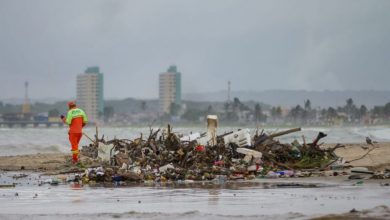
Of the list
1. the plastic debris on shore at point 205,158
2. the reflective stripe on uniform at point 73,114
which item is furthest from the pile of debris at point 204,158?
the reflective stripe on uniform at point 73,114

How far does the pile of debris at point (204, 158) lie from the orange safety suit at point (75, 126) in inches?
48.7

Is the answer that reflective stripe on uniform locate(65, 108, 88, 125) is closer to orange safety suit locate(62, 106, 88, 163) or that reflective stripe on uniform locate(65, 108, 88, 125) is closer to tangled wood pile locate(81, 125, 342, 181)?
orange safety suit locate(62, 106, 88, 163)

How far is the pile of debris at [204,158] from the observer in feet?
63.7

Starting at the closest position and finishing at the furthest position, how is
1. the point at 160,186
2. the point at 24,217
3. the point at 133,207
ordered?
the point at 24,217 → the point at 133,207 → the point at 160,186

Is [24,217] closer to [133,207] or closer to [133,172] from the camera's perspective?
[133,207]

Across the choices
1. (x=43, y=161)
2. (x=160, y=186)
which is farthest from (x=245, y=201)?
(x=43, y=161)

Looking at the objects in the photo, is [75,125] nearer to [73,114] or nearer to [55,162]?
[73,114]

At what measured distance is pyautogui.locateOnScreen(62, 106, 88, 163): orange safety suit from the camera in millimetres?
24062

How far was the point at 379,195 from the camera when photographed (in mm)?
13984

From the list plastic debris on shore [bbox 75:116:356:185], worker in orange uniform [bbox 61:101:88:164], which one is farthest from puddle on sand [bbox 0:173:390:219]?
worker in orange uniform [bbox 61:101:88:164]

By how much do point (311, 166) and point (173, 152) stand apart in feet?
10.5

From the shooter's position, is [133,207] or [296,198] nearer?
[133,207]

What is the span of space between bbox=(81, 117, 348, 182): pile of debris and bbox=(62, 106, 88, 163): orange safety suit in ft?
4.06

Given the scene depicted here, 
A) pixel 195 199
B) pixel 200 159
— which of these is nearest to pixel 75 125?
pixel 200 159
